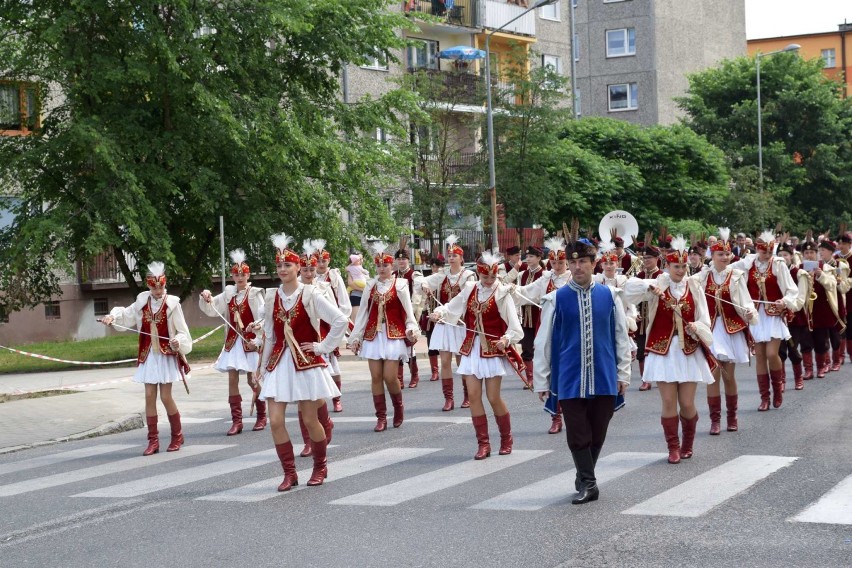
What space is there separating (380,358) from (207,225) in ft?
39.1

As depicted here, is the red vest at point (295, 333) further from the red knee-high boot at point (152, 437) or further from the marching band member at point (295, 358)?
the red knee-high boot at point (152, 437)

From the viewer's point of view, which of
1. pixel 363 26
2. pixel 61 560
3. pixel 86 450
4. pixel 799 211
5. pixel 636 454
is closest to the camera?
pixel 61 560

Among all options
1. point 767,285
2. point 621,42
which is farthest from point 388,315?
point 621,42

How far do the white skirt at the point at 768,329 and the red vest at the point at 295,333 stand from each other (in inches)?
251

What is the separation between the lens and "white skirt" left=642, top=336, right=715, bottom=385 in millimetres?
11047

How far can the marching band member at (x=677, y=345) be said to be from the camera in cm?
1097

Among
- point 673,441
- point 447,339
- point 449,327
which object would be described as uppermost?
point 449,327

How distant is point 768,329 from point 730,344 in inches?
78.4

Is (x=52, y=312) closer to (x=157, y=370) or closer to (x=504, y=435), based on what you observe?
(x=157, y=370)

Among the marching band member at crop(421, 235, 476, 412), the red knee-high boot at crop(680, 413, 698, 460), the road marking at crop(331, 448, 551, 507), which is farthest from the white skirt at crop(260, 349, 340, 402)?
the marching band member at crop(421, 235, 476, 412)

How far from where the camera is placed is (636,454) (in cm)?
1137

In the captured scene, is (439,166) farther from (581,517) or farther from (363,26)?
(581,517)

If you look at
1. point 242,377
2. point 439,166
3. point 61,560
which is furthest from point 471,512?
point 439,166

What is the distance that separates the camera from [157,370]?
1265cm
